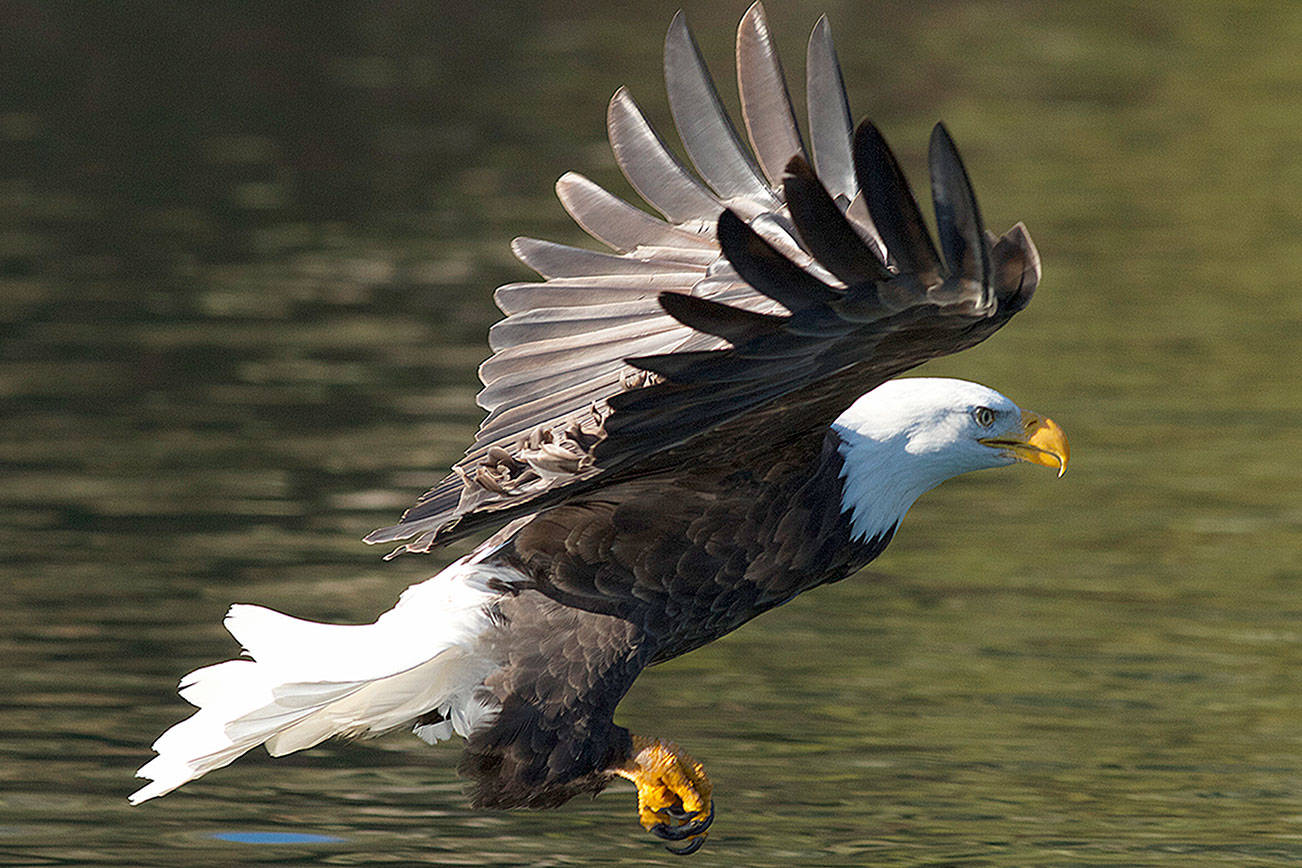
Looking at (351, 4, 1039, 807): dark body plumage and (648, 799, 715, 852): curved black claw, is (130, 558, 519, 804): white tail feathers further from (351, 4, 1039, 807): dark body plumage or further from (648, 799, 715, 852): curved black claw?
(648, 799, 715, 852): curved black claw

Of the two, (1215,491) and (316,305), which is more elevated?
(316,305)

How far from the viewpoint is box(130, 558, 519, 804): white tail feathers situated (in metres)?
4.54

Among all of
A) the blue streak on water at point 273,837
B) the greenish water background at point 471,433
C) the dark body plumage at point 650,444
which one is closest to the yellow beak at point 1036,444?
the dark body plumage at point 650,444

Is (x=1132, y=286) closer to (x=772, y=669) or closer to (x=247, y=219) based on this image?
(x=247, y=219)

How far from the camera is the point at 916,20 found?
83.0 ft

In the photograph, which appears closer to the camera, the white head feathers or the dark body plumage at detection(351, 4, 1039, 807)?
the dark body plumage at detection(351, 4, 1039, 807)

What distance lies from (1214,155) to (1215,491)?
895 cm

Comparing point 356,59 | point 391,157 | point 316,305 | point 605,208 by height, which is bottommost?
point 605,208

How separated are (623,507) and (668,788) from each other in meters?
0.56

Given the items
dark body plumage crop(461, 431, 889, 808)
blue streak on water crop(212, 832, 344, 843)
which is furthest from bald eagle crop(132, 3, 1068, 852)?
blue streak on water crop(212, 832, 344, 843)

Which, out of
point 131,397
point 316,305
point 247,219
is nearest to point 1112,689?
point 131,397

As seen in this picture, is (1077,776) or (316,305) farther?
(316,305)

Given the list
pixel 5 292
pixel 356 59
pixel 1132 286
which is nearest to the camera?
pixel 5 292

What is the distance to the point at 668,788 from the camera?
4.78m
